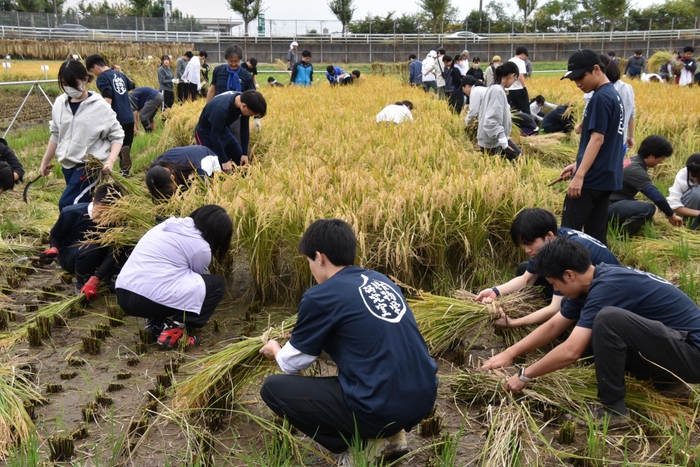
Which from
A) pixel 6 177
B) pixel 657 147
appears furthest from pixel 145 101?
pixel 657 147

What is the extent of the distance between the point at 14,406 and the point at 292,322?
1.26 meters

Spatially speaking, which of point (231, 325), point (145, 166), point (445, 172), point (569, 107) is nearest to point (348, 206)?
point (231, 325)

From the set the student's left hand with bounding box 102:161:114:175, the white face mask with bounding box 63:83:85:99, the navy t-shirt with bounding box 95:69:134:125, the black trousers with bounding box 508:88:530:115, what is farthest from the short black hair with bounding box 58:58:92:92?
the black trousers with bounding box 508:88:530:115

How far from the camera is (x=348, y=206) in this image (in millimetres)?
4125

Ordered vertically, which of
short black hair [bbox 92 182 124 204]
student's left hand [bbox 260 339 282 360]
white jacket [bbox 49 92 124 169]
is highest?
white jacket [bbox 49 92 124 169]

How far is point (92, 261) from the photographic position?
4.25 meters

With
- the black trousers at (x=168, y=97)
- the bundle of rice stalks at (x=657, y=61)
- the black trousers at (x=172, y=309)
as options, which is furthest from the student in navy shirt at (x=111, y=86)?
the bundle of rice stalks at (x=657, y=61)

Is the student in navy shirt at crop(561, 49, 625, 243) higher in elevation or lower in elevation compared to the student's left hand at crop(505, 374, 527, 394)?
higher

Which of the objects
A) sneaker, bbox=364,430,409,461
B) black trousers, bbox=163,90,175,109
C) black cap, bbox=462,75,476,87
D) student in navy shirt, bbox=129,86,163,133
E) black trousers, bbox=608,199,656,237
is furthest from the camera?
black trousers, bbox=163,90,175,109

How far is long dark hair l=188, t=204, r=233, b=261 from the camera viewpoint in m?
3.58

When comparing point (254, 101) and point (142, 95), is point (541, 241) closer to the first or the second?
point (254, 101)

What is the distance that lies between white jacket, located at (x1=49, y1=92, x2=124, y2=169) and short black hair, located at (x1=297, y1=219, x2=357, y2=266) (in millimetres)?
3034

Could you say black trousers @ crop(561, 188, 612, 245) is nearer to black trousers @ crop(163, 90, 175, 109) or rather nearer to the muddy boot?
the muddy boot

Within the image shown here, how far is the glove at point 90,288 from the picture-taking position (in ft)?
13.5
